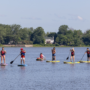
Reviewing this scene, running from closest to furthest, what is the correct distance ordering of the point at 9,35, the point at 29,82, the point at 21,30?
the point at 29,82 < the point at 9,35 < the point at 21,30

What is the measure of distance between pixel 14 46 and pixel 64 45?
36.8 metres

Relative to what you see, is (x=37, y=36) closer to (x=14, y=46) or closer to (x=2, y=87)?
(x=14, y=46)

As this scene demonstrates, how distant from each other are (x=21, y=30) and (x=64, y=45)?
33206 mm

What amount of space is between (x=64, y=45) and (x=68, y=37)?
655 centimetres

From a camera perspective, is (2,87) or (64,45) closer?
(2,87)

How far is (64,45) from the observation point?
197250mm

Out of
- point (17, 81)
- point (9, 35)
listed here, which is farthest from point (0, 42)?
point (17, 81)

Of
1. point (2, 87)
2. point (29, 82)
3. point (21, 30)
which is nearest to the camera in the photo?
point (2, 87)

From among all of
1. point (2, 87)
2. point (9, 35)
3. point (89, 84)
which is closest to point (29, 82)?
point (2, 87)

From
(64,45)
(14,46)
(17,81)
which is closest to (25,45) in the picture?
(14,46)

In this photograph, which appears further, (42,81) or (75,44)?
(75,44)

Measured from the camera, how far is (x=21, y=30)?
189500 mm

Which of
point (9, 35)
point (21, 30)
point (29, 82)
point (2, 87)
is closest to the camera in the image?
point (2, 87)

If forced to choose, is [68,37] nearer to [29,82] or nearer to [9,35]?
[9,35]
